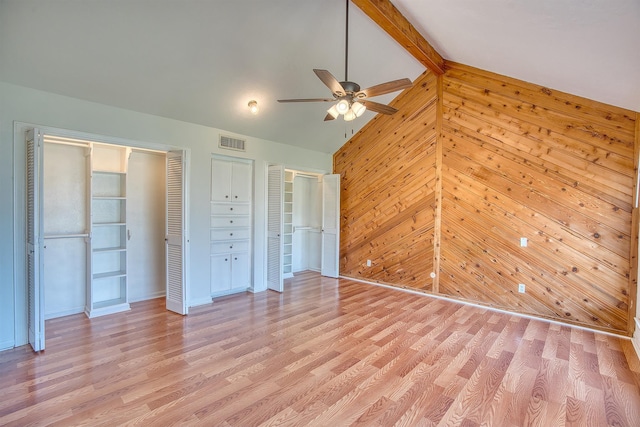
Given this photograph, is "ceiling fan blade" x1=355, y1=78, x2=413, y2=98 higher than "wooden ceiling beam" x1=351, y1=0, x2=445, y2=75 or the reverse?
the reverse

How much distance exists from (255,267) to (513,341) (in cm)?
374

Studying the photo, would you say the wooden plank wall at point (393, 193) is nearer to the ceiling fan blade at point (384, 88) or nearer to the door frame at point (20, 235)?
the ceiling fan blade at point (384, 88)

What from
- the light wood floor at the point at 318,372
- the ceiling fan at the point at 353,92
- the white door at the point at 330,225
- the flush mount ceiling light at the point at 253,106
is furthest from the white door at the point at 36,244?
the white door at the point at 330,225

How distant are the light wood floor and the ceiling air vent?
245 cm

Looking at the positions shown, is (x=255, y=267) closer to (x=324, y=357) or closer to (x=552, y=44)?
(x=324, y=357)

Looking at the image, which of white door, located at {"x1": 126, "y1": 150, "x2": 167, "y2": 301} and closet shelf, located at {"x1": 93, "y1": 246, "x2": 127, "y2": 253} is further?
white door, located at {"x1": 126, "y1": 150, "x2": 167, "y2": 301}

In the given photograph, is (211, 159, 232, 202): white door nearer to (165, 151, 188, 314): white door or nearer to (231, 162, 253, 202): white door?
(231, 162, 253, 202): white door

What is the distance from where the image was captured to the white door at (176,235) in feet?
13.2

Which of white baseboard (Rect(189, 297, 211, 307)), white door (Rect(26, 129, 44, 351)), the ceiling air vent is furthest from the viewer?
the ceiling air vent

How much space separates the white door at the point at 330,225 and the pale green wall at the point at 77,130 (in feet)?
5.24

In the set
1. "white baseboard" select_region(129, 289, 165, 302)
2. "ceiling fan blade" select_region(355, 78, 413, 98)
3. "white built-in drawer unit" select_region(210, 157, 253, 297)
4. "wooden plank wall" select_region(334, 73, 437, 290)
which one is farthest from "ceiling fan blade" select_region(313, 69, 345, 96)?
"white baseboard" select_region(129, 289, 165, 302)

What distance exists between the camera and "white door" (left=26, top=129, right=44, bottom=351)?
293cm

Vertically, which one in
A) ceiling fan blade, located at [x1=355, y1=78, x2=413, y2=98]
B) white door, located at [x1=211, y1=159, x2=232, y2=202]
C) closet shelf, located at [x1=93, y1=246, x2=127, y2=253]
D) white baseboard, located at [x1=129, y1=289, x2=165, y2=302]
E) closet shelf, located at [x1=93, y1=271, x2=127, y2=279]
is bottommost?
→ white baseboard, located at [x1=129, y1=289, x2=165, y2=302]

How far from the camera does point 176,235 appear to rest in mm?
4105
